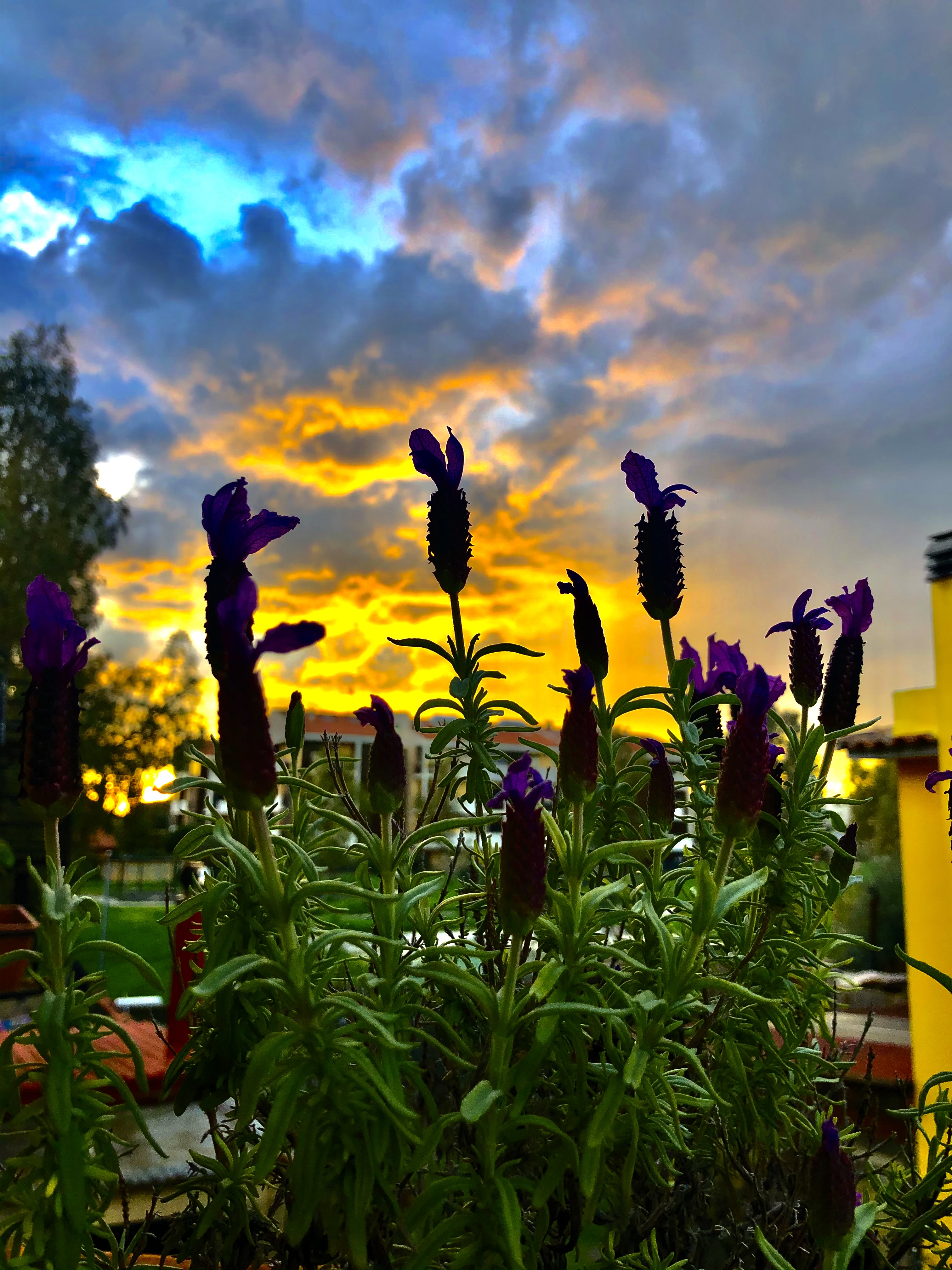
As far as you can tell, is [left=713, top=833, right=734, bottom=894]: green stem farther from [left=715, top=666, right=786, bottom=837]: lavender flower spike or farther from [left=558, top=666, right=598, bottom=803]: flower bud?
[left=558, top=666, right=598, bottom=803]: flower bud

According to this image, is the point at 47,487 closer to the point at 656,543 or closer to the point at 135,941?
the point at 135,941

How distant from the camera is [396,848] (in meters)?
0.94

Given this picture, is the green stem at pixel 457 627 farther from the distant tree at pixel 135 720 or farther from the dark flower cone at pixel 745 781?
the distant tree at pixel 135 720

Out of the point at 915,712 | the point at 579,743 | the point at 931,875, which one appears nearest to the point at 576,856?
the point at 579,743

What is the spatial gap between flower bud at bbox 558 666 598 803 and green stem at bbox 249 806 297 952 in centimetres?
28

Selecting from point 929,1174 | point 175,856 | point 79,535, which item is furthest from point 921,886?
point 79,535

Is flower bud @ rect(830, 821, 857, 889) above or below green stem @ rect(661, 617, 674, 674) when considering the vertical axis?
below

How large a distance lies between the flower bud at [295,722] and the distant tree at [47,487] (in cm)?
1257

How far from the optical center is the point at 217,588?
87 cm

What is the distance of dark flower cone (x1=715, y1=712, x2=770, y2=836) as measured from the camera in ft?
2.76

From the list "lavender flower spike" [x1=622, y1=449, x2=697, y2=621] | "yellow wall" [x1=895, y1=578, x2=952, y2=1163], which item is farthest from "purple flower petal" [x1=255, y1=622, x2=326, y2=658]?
"yellow wall" [x1=895, y1=578, x2=952, y2=1163]

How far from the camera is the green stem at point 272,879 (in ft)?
2.37

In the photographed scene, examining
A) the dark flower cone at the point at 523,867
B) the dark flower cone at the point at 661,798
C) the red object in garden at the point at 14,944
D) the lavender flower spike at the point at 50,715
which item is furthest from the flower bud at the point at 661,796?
the red object in garden at the point at 14,944

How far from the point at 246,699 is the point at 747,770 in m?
0.44
